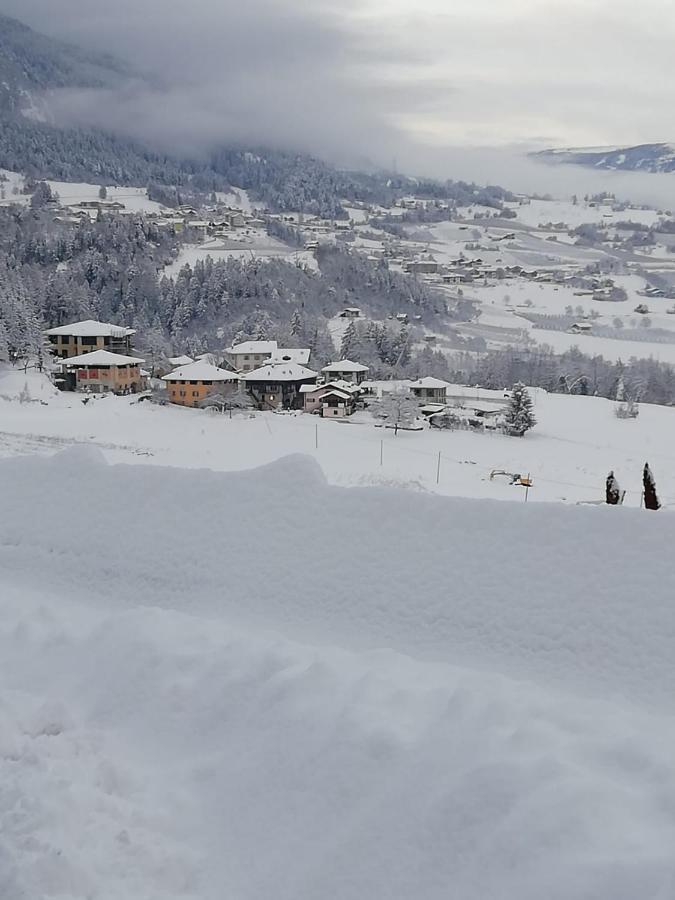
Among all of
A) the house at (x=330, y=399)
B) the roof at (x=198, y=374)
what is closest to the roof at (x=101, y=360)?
the roof at (x=198, y=374)

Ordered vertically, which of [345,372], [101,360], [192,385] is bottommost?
[345,372]

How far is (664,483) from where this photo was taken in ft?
74.5

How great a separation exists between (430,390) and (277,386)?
837 centimetres

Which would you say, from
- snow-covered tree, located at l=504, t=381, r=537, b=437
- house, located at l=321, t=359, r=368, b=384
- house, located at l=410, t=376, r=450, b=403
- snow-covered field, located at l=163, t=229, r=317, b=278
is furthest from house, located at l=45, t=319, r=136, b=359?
snow-covered field, located at l=163, t=229, r=317, b=278

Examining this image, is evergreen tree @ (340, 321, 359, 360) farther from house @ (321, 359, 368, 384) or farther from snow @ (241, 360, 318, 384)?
snow @ (241, 360, 318, 384)

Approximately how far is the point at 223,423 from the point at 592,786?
1201 inches

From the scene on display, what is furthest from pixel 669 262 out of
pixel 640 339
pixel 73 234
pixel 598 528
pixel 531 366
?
pixel 598 528

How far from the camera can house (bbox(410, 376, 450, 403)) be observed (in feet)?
134

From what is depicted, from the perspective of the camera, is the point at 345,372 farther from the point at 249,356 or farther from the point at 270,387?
the point at 249,356

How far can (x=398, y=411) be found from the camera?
113 ft

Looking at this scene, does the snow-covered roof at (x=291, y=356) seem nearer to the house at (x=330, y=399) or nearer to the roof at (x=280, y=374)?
the roof at (x=280, y=374)

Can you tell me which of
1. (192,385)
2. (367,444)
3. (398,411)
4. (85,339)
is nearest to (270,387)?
(192,385)

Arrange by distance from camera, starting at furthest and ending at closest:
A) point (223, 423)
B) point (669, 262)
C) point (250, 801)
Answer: point (669, 262) < point (223, 423) < point (250, 801)

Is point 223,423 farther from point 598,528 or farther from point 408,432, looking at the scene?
point 598,528
